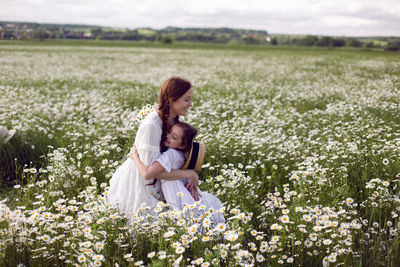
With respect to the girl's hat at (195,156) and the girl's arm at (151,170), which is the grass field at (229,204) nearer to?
the girl's arm at (151,170)

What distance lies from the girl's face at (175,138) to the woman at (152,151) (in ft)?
0.20

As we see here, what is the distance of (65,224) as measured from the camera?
3191mm

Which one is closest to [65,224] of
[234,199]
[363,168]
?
[234,199]

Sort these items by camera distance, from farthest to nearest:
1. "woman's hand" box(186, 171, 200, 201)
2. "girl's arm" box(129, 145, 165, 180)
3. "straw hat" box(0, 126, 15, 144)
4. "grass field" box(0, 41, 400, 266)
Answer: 1. "straw hat" box(0, 126, 15, 144)
2. "woman's hand" box(186, 171, 200, 201)
3. "girl's arm" box(129, 145, 165, 180)
4. "grass field" box(0, 41, 400, 266)

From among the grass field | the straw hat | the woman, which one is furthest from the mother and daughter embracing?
the straw hat

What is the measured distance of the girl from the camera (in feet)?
12.0

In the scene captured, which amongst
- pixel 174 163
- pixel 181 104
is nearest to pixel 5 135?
pixel 174 163

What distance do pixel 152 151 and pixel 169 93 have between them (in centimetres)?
69

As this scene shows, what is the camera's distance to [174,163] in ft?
12.5

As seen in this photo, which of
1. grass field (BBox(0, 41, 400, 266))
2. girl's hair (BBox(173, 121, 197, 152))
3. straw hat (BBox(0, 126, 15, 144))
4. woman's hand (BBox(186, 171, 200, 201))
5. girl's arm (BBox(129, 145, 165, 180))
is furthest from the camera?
straw hat (BBox(0, 126, 15, 144))

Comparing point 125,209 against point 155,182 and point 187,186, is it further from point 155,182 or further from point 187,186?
point 187,186

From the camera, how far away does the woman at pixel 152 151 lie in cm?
368

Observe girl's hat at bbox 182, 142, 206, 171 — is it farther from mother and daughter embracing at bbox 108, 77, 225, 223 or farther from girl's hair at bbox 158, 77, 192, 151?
girl's hair at bbox 158, 77, 192, 151

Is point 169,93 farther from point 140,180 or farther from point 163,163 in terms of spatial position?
point 140,180
